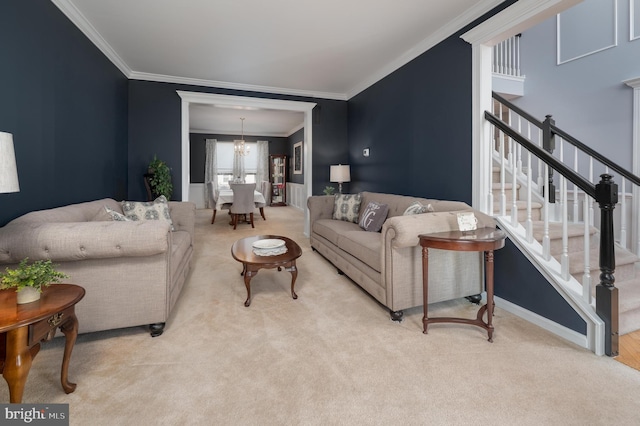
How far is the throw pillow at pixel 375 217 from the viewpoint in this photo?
3.39 m

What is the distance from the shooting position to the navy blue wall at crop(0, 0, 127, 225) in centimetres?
217

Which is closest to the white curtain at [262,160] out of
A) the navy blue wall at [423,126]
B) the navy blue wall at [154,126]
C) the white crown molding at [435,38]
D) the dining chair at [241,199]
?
the dining chair at [241,199]

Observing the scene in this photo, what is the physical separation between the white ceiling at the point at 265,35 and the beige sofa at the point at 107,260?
7.09 feet

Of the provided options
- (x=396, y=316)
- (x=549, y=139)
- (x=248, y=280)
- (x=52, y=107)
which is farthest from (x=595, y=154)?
(x=52, y=107)

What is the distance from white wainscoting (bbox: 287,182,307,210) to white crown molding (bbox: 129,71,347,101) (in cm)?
381

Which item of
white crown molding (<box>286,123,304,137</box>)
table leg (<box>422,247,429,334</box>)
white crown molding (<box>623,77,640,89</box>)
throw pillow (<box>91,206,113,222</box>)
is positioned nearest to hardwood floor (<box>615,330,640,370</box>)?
table leg (<box>422,247,429,334</box>)

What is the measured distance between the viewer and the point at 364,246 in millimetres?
2729

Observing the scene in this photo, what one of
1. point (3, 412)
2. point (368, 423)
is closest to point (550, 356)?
point (368, 423)

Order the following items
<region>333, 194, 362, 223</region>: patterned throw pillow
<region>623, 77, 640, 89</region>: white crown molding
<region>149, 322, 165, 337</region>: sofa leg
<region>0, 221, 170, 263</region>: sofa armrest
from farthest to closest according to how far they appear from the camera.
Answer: <region>333, 194, 362, 223</region>: patterned throw pillow < <region>623, 77, 640, 89</region>: white crown molding < <region>149, 322, 165, 337</region>: sofa leg < <region>0, 221, 170, 263</region>: sofa armrest

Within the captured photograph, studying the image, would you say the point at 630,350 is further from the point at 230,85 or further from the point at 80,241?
the point at 230,85

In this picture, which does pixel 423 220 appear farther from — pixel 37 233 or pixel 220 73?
pixel 220 73

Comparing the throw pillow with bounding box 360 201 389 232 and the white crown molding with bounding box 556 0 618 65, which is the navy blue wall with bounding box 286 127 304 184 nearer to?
the throw pillow with bounding box 360 201 389 232

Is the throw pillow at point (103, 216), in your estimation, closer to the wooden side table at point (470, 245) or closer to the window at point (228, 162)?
the wooden side table at point (470, 245)

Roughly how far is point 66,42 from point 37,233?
2192 mm
